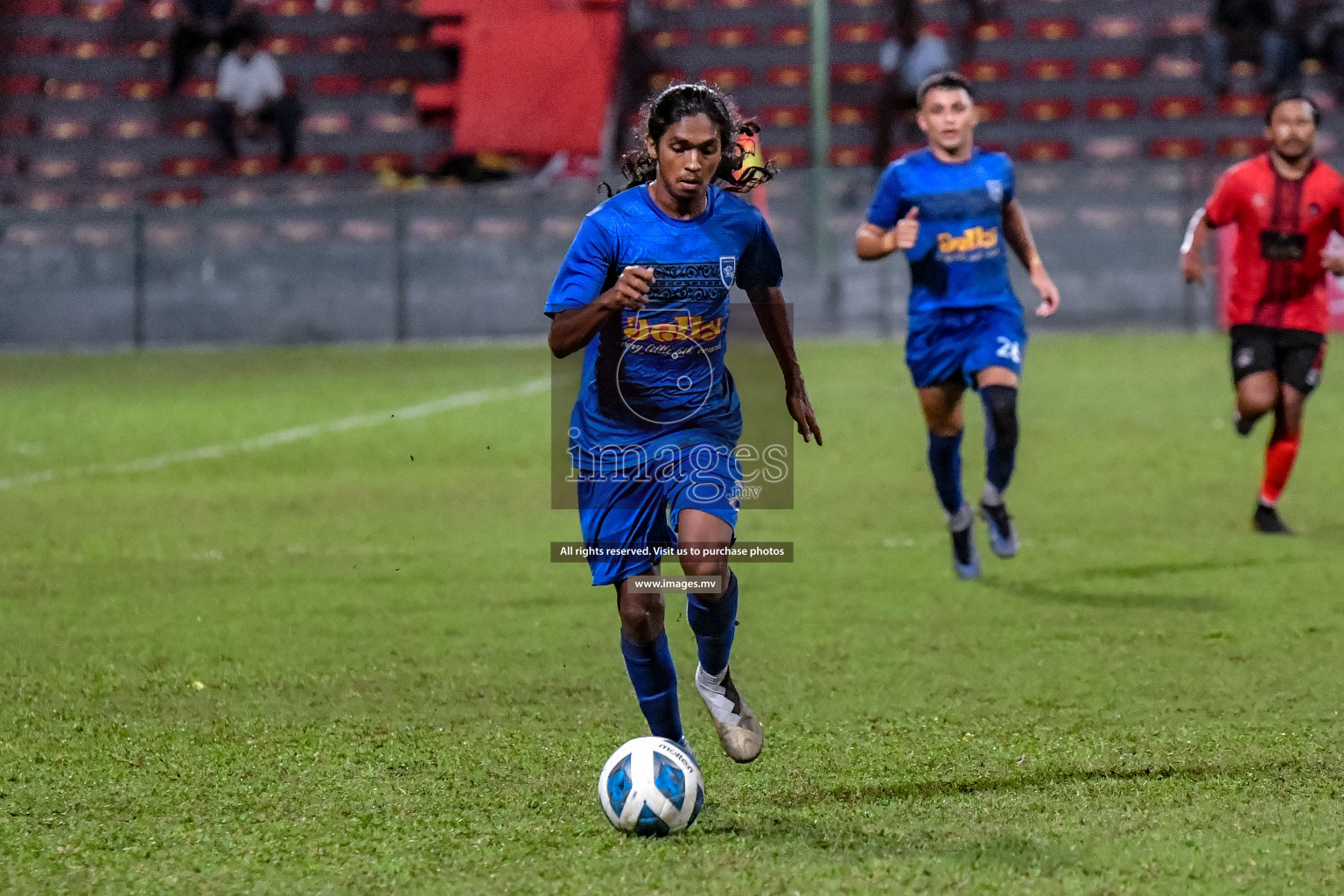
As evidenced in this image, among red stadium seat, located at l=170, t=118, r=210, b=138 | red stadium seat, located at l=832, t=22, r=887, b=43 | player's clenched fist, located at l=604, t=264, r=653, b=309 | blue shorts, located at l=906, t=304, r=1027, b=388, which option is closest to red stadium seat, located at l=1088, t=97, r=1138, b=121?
red stadium seat, located at l=832, t=22, r=887, b=43

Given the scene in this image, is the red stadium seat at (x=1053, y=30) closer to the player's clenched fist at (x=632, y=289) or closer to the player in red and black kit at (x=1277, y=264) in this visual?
the player in red and black kit at (x=1277, y=264)

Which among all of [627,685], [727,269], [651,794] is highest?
[727,269]

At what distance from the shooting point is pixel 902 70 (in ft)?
74.8

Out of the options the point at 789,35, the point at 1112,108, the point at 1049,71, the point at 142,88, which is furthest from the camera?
the point at 142,88

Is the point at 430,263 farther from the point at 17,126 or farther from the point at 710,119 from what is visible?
the point at 710,119

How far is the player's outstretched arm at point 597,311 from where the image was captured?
440 centimetres

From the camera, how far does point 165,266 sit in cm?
2169

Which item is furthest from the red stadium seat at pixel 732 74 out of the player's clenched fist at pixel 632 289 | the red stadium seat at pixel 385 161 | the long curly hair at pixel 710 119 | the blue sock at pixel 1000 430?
the player's clenched fist at pixel 632 289

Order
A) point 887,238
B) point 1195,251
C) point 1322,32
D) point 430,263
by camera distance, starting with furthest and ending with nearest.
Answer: point 1322,32 < point 430,263 < point 1195,251 < point 887,238

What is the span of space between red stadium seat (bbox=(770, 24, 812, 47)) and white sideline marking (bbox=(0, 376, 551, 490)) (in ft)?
30.3

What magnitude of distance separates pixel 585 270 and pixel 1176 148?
2017 centimetres

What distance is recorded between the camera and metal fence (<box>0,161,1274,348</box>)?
70.4ft

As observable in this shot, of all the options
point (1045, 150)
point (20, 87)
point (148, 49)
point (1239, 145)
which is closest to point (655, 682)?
point (1045, 150)

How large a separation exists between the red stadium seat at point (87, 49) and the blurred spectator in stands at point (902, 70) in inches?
413
